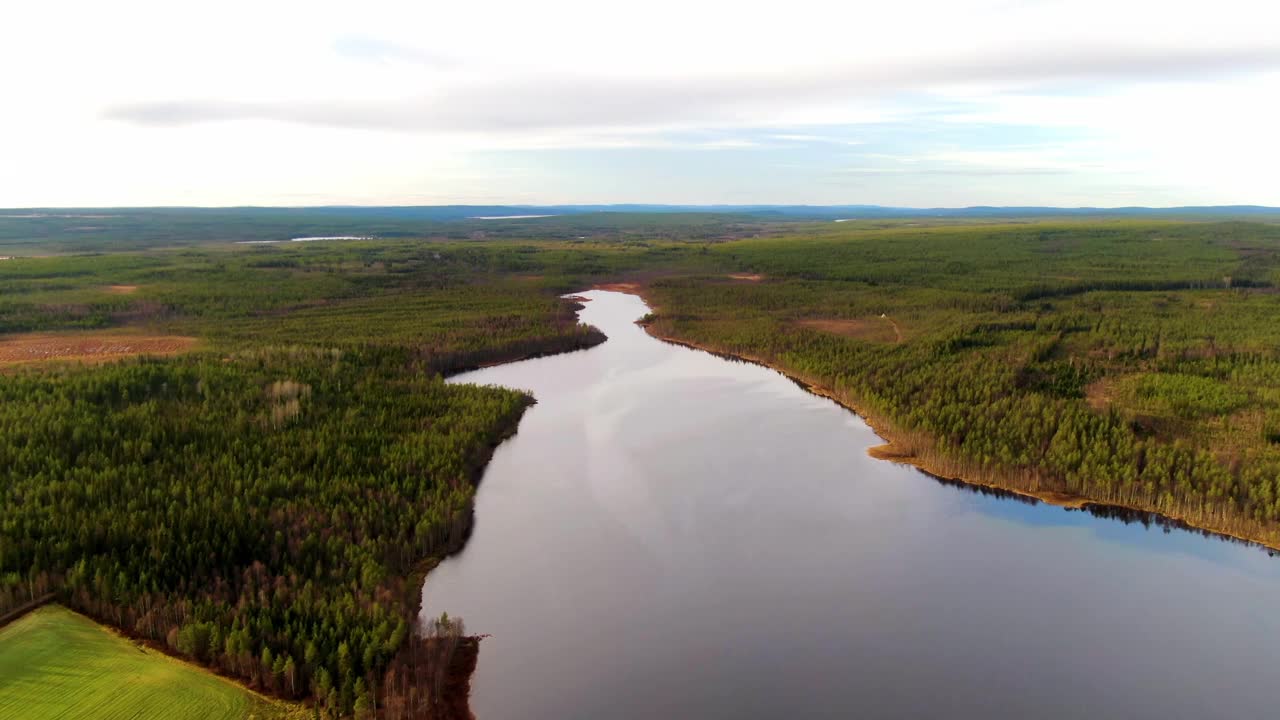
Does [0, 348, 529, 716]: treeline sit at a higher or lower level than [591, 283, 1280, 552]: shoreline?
higher

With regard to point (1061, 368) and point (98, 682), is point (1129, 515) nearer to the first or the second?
point (1061, 368)

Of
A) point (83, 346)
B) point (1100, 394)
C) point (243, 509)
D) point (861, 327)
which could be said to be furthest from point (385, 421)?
point (861, 327)

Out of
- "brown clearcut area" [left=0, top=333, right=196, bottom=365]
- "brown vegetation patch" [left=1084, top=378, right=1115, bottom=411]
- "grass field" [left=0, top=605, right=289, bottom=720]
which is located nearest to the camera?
"grass field" [left=0, top=605, right=289, bottom=720]

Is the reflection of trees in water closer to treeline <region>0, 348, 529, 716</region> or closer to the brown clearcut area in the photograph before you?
treeline <region>0, 348, 529, 716</region>

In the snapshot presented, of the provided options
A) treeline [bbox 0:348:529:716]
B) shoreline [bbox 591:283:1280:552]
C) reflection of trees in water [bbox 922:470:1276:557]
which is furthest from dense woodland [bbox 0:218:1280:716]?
reflection of trees in water [bbox 922:470:1276:557]

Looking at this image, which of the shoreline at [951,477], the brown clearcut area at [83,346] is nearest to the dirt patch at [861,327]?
the shoreline at [951,477]

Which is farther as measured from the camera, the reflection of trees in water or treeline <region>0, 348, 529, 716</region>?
the reflection of trees in water

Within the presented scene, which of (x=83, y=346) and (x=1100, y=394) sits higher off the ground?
(x=83, y=346)
